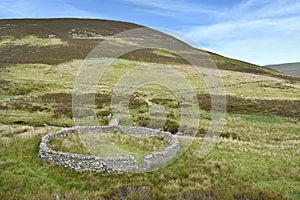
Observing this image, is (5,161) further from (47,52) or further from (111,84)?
(47,52)

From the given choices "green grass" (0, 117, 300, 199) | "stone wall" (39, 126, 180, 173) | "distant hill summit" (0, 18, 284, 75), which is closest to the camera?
"green grass" (0, 117, 300, 199)

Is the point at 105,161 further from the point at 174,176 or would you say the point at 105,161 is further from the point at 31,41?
the point at 31,41

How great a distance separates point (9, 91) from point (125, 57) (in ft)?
178

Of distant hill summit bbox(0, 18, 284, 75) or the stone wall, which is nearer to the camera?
the stone wall

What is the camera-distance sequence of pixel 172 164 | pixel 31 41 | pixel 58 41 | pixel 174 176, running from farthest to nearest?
pixel 58 41
pixel 31 41
pixel 172 164
pixel 174 176

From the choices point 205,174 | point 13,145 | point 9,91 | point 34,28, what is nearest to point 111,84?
point 9,91

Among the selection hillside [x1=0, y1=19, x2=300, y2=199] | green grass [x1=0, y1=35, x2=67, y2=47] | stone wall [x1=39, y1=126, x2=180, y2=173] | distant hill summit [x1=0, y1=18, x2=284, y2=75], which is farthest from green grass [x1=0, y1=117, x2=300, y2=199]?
Result: green grass [x1=0, y1=35, x2=67, y2=47]

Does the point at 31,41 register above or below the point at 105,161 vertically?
above

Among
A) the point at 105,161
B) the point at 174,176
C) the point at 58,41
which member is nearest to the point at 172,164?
the point at 174,176

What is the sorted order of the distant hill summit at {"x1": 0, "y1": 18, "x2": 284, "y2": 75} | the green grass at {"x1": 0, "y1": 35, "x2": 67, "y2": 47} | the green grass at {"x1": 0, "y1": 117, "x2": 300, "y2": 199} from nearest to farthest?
the green grass at {"x1": 0, "y1": 117, "x2": 300, "y2": 199} → the distant hill summit at {"x1": 0, "y1": 18, "x2": 284, "y2": 75} → the green grass at {"x1": 0, "y1": 35, "x2": 67, "y2": 47}

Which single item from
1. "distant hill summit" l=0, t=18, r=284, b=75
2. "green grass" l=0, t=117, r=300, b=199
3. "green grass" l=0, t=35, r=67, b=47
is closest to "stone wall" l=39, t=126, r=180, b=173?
"green grass" l=0, t=117, r=300, b=199

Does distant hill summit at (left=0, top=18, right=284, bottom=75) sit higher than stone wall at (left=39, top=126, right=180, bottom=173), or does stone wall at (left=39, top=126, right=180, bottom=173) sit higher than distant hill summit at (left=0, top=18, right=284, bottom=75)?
distant hill summit at (left=0, top=18, right=284, bottom=75)

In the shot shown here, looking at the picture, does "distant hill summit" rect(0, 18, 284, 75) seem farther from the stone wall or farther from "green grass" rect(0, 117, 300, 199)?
the stone wall

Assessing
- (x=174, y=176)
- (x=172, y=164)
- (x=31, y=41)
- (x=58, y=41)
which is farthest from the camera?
(x=58, y=41)
